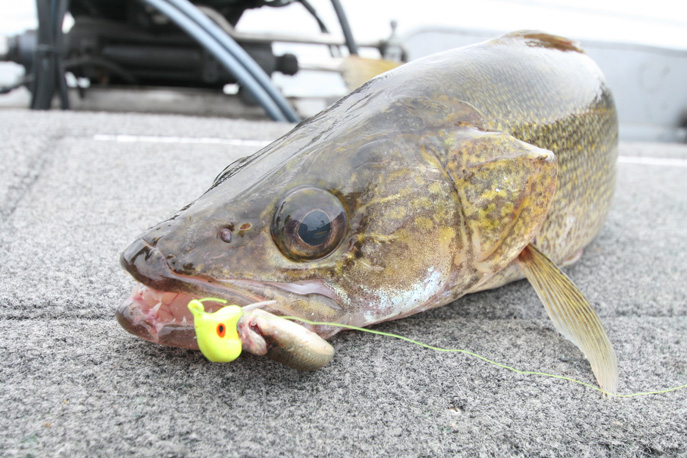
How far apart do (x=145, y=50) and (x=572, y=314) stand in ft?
11.9

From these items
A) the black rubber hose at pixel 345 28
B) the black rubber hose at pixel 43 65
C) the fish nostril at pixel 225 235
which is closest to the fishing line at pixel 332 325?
the fish nostril at pixel 225 235

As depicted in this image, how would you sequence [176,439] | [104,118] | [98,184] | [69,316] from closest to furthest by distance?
[176,439]
[69,316]
[98,184]
[104,118]

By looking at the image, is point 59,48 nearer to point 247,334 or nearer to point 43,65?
point 43,65

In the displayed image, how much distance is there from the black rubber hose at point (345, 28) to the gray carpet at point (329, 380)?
2.94 meters

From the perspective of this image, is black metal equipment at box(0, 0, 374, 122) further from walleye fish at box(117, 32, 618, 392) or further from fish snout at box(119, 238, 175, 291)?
fish snout at box(119, 238, 175, 291)

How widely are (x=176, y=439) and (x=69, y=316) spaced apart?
0.55 metres

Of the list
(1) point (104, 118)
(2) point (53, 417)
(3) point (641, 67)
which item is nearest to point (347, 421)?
(2) point (53, 417)

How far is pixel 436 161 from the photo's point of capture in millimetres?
1111

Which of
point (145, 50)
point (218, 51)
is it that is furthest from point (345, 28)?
point (145, 50)

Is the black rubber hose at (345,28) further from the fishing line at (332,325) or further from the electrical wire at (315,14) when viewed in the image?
the fishing line at (332,325)

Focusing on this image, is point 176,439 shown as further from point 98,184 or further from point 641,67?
point 641,67

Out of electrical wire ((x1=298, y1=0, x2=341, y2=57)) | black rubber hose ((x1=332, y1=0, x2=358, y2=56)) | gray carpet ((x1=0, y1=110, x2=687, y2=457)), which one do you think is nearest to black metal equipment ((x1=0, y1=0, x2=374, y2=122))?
black rubber hose ((x1=332, y1=0, x2=358, y2=56))

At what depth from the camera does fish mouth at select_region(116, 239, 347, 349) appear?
94 centimetres

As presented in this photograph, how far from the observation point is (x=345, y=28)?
428cm
